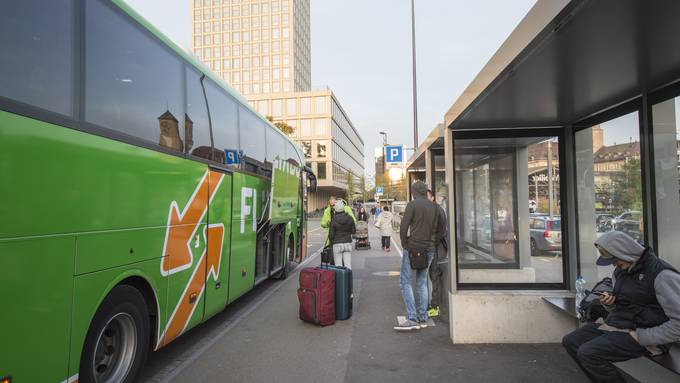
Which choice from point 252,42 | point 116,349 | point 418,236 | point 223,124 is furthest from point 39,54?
point 252,42

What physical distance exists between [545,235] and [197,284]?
479cm

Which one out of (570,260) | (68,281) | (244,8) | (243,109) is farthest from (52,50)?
(244,8)

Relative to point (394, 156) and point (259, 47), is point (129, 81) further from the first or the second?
point (259, 47)

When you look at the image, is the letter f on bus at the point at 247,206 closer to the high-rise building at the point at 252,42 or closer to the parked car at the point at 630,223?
the parked car at the point at 630,223

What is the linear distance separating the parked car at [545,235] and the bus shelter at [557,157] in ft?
0.07

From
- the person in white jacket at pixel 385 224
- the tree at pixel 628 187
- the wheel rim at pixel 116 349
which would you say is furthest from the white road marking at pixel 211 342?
the person in white jacket at pixel 385 224

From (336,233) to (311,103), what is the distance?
65.3 metres

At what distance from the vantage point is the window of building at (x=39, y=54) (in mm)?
2695

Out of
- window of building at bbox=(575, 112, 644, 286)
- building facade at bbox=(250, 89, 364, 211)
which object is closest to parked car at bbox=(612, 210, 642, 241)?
window of building at bbox=(575, 112, 644, 286)

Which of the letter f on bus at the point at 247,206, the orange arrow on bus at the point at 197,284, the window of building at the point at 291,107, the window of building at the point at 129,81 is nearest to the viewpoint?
the window of building at the point at 129,81

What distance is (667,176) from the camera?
14.3ft

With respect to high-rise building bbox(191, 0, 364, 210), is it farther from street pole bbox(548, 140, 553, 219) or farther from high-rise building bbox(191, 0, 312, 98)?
street pole bbox(548, 140, 553, 219)

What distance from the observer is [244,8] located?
9494cm

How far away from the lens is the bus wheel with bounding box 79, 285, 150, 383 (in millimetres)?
3379
